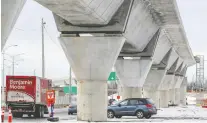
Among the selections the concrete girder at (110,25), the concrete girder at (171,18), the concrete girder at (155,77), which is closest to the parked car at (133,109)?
the concrete girder at (171,18)

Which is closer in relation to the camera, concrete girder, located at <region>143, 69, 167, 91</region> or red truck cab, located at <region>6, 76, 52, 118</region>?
red truck cab, located at <region>6, 76, 52, 118</region>

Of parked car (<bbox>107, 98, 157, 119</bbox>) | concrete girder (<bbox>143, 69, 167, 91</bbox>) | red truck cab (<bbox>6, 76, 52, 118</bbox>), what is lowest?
parked car (<bbox>107, 98, 157, 119</bbox>)

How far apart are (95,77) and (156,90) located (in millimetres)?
25096

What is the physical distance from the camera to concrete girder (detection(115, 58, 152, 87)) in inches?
1350

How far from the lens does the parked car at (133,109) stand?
28.5 meters

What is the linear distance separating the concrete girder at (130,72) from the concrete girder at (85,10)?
11.7 metres

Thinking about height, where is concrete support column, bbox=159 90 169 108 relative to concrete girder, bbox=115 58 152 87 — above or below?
below

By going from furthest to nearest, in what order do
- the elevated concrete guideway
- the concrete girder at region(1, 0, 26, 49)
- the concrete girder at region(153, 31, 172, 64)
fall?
the concrete girder at region(153, 31, 172, 64), the elevated concrete guideway, the concrete girder at region(1, 0, 26, 49)

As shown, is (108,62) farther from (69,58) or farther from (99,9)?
(99,9)

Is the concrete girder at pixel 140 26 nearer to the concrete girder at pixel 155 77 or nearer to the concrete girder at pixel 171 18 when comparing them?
the concrete girder at pixel 171 18

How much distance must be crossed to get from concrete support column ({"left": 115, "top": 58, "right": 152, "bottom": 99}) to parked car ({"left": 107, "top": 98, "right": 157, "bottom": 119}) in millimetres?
5576

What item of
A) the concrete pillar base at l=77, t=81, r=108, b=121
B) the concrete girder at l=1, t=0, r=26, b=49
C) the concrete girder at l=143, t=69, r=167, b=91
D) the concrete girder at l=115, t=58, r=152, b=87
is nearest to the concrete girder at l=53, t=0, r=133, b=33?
the concrete pillar base at l=77, t=81, r=108, b=121

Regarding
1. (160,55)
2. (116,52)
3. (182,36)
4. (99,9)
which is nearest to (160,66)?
(160,55)

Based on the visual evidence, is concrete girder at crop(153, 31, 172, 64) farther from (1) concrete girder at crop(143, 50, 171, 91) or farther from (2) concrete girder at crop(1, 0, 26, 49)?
(2) concrete girder at crop(1, 0, 26, 49)
